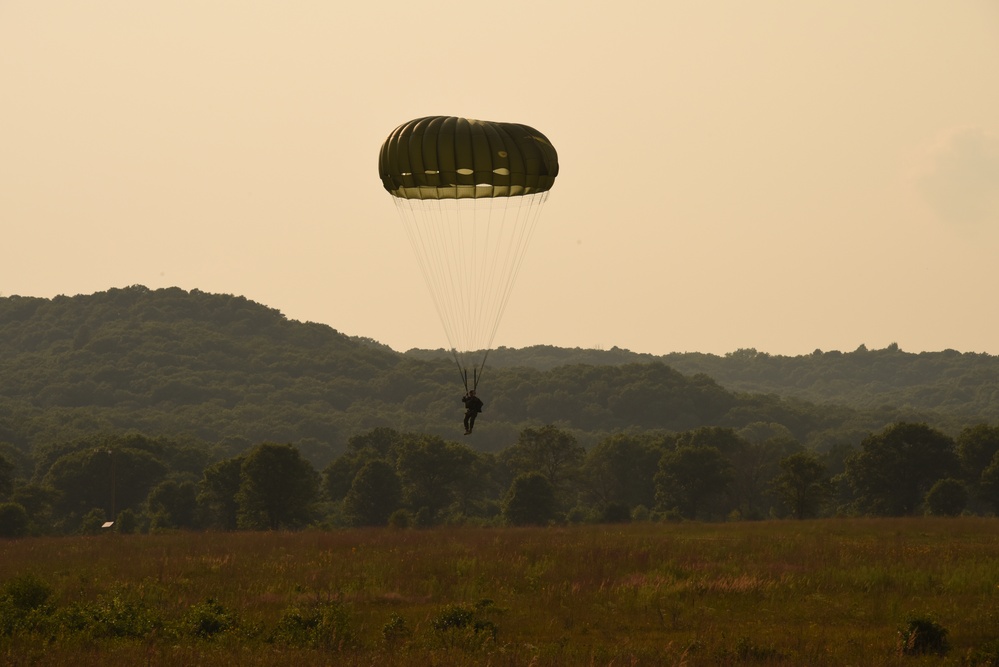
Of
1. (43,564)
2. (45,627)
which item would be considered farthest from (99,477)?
(45,627)

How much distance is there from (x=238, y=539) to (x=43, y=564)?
10.7 meters

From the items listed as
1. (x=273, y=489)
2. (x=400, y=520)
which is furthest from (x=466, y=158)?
(x=273, y=489)

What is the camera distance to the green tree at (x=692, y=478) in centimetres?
7606

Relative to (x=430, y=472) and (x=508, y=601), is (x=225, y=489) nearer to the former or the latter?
(x=430, y=472)

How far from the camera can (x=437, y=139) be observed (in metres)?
31.5

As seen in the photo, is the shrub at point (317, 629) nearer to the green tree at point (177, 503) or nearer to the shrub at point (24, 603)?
the shrub at point (24, 603)

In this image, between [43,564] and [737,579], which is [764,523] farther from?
[43,564]

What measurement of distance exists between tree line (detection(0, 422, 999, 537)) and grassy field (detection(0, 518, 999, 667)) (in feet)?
79.6

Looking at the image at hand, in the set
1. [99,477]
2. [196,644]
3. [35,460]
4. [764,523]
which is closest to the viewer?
[196,644]

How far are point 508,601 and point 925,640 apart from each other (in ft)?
32.9

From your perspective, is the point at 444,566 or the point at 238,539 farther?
the point at 238,539

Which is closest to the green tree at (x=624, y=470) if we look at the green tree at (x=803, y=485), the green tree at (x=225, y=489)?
the green tree at (x=803, y=485)

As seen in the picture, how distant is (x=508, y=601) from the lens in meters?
27.1

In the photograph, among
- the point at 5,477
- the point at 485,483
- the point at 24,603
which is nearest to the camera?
the point at 24,603
